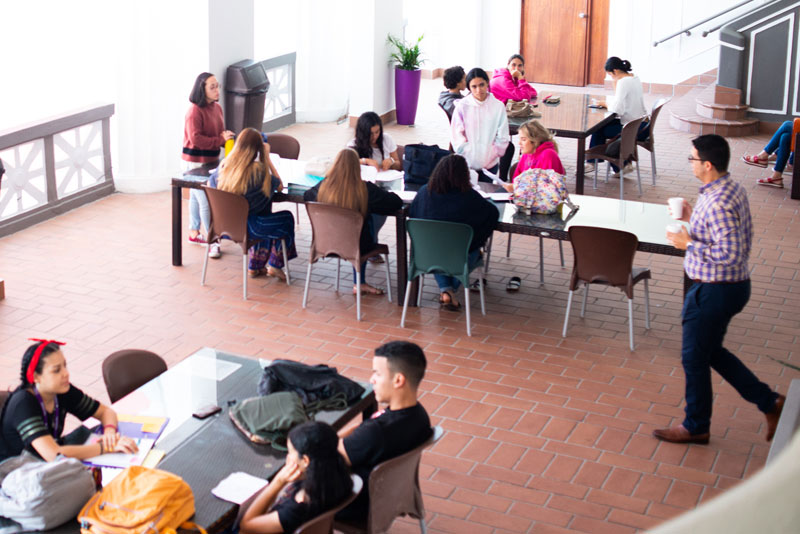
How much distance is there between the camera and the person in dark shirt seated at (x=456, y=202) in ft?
20.4

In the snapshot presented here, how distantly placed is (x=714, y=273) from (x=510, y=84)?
6185 mm

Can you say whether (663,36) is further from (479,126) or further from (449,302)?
(449,302)

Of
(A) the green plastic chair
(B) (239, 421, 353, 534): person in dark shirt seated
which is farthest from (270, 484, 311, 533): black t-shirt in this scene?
(A) the green plastic chair

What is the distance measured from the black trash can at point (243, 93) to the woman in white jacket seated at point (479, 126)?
2.68m

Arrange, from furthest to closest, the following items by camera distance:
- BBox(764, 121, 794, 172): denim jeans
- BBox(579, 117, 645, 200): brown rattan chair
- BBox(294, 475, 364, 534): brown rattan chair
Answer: BBox(764, 121, 794, 172): denim jeans
BBox(579, 117, 645, 200): brown rattan chair
BBox(294, 475, 364, 534): brown rattan chair

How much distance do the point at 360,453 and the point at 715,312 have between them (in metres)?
2.18

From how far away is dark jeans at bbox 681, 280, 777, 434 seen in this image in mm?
4598

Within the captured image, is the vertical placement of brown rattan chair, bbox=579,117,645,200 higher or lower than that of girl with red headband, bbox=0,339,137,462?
higher

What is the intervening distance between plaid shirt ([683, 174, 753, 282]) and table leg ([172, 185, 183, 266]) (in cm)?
436

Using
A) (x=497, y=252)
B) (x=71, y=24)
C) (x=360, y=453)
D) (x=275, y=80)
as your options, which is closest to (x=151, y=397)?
(x=360, y=453)

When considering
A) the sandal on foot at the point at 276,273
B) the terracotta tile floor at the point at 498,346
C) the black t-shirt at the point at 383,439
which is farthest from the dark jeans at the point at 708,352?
the sandal on foot at the point at 276,273

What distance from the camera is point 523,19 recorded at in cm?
1612

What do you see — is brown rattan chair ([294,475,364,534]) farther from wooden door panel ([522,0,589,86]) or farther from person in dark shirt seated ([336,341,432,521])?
wooden door panel ([522,0,589,86])

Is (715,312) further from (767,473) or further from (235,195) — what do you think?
(767,473)
